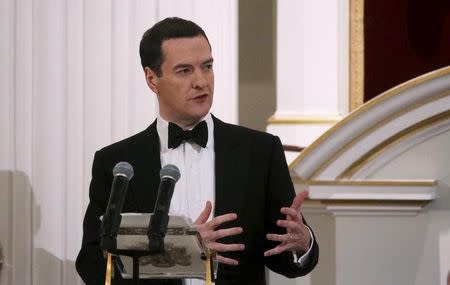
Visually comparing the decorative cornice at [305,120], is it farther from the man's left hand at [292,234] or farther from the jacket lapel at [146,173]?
the man's left hand at [292,234]

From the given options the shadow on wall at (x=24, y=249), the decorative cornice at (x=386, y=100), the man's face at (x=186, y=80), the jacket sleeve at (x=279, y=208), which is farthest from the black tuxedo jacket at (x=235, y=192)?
the decorative cornice at (x=386, y=100)

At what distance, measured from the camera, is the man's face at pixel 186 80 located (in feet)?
9.02

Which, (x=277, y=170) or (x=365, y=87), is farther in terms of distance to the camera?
(x=365, y=87)

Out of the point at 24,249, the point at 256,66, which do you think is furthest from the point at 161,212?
the point at 256,66

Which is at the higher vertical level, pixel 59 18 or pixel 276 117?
pixel 59 18

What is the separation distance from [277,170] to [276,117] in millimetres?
1687

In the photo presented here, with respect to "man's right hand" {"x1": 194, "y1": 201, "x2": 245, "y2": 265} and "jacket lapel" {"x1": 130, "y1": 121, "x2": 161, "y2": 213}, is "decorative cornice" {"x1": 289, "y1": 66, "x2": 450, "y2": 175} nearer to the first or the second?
"jacket lapel" {"x1": 130, "y1": 121, "x2": 161, "y2": 213}

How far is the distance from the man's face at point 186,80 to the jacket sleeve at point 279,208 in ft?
0.72

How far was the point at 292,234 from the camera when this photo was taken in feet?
8.46

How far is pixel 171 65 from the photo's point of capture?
111 inches

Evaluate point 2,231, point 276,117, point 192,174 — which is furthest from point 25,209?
point 276,117

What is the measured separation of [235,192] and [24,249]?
2.37 ft

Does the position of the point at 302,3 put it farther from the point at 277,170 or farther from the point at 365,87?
the point at 277,170

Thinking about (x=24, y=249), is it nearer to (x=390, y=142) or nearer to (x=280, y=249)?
(x=280, y=249)
